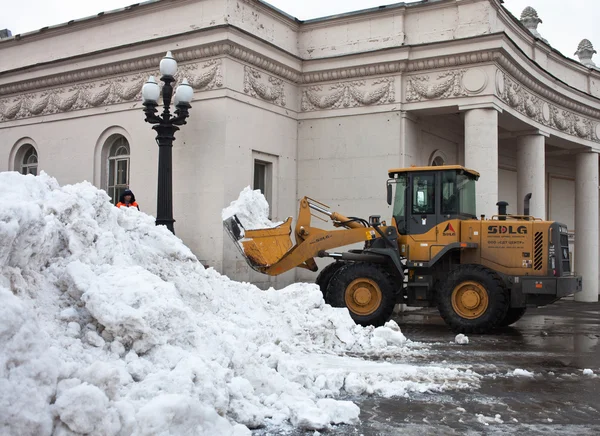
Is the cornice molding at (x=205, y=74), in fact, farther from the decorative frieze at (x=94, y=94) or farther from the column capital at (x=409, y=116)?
the column capital at (x=409, y=116)

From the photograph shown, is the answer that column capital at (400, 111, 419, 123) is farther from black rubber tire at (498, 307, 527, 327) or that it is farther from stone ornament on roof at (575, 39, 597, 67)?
stone ornament on roof at (575, 39, 597, 67)

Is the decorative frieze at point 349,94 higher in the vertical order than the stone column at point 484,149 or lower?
higher

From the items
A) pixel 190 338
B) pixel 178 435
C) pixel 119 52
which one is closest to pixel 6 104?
pixel 119 52

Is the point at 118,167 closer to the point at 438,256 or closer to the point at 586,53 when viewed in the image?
the point at 438,256

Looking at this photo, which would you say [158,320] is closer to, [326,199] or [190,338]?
[190,338]

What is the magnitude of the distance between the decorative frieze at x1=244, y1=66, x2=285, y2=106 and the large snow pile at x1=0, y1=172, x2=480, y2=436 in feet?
27.9

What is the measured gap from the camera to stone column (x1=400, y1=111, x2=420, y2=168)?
1642 centimetres

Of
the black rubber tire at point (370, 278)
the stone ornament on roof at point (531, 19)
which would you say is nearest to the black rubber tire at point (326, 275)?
the black rubber tire at point (370, 278)

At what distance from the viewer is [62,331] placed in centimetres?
532

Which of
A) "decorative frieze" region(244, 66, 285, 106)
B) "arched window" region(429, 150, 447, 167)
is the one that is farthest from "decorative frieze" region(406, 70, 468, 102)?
"decorative frieze" region(244, 66, 285, 106)

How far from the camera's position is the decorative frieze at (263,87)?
15891 millimetres

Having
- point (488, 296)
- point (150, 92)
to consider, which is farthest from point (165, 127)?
point (488, 296)

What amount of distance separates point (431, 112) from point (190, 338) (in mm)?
12145

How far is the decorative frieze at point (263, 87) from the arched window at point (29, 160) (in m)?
7.69
